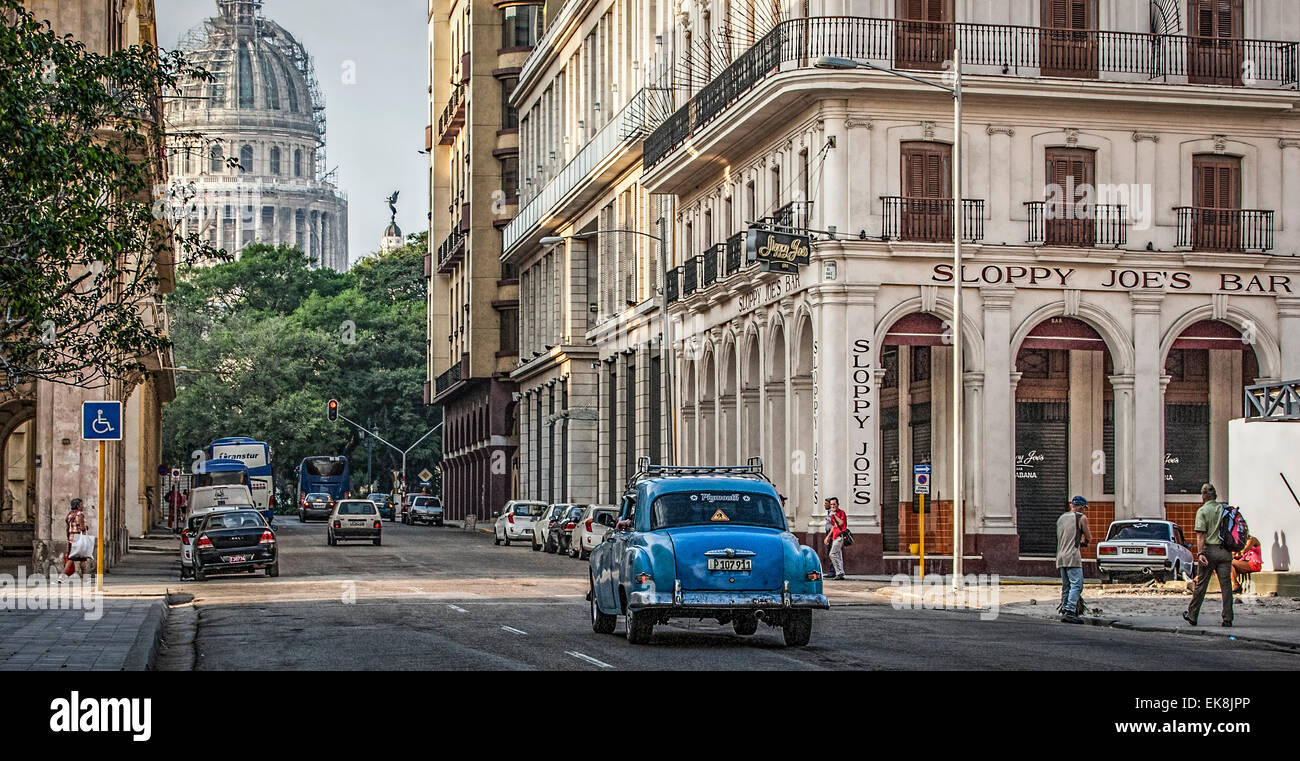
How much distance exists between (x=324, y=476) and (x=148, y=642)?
87196 millimetres

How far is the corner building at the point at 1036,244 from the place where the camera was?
Answer: 137 feet

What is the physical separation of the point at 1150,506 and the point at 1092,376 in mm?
4058

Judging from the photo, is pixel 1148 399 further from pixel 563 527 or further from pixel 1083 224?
pixel 563 527

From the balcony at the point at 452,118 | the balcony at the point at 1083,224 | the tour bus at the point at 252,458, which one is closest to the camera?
the balcony at the point at 1083,224

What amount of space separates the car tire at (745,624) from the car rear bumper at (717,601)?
35.0 inches

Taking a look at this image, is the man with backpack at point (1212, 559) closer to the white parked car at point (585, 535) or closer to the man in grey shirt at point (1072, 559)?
the man in grey shirt at point (1072, 559)

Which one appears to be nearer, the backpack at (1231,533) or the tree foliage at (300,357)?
the backpack at (1231,533)

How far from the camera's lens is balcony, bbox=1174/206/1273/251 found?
141 feet

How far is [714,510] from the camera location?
2078 centimetres

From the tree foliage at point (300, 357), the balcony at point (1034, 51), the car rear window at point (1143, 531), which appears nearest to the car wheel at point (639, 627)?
the car rear window at point (1143, 531)

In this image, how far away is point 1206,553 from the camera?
25.0 m

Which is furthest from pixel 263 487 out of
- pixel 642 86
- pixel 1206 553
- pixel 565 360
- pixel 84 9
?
pixel 1206 553

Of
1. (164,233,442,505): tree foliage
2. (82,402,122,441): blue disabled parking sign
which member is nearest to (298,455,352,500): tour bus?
(164,233,442,505): tree foliage
